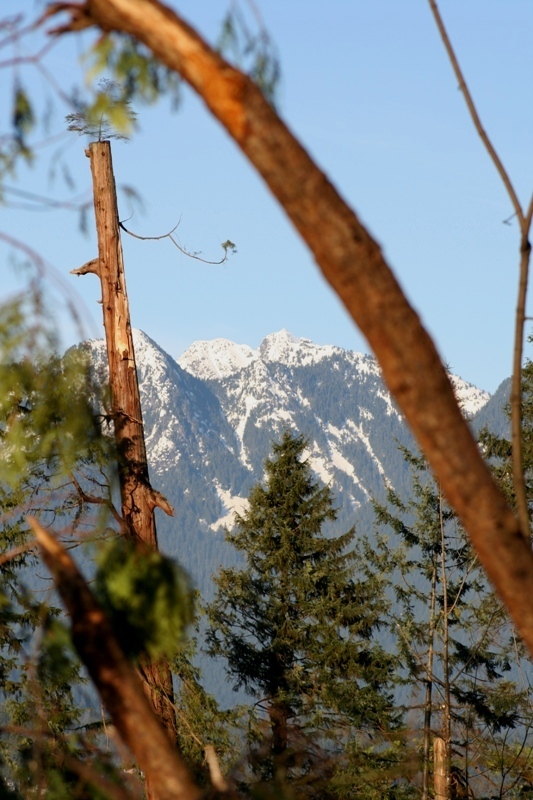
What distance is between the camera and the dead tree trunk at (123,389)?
6.27 metres

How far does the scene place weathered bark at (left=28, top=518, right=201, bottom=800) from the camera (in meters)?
1.86

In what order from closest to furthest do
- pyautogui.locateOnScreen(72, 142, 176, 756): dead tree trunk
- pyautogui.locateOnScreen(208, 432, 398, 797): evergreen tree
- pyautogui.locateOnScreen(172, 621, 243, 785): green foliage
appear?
pyautogui.locateOnScreen(72, 142, 176, 756): dead tree trunk < pyautogui.locateOnScreen(172, 621, 243, 785): green foliage < pyautogui.locateOnScreen(208, 432, 398, 797): evergreen tree

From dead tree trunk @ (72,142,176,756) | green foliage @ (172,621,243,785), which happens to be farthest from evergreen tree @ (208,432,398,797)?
dead tree trunk @ (72,142,176,756)

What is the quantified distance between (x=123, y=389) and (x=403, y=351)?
16.5ft

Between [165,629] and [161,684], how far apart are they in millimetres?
4422

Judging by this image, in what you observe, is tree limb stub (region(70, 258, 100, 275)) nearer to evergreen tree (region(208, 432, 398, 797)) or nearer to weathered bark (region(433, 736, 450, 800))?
weathered bark (region(433, 736, 450, 800))

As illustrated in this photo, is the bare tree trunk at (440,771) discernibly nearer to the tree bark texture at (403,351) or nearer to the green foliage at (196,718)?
the green foliage at (196,718)

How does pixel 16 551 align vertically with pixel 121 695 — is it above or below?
above

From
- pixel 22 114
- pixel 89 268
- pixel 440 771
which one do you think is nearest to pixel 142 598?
pixel 22 114

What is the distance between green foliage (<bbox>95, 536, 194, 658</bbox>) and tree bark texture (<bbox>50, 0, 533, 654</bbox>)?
0.83 meters

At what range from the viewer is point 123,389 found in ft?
21.6

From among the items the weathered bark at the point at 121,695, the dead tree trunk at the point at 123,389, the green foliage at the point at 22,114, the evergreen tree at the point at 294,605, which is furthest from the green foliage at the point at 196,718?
the evergreen tree at the point at 294,605

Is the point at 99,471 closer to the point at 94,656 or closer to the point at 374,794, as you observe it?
the point at 94,656

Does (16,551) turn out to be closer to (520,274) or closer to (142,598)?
(142,598)
